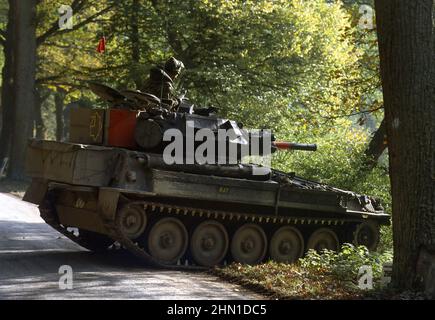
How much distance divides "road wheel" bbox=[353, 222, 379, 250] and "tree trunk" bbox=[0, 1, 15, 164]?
17.0 m

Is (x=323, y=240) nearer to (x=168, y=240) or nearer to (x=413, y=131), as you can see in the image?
(x=168, y=240)

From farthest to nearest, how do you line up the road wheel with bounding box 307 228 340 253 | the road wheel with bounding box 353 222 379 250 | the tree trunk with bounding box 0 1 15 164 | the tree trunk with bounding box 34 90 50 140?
1. the tree trunk with bounding box 34 90 50 140
2. the tree trunk with bounding box 0 1 15 164
3. the road wheel with bounding box 353 222 379 250
4. the road wheel with bounding box 307 228 340 253

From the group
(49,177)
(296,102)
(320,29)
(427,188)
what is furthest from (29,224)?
(320,29)

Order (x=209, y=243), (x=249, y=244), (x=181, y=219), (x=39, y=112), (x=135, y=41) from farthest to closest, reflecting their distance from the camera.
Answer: (x=39, y=112) → (x=135, y=41) → (x=249, y=244) → (x=209, y=243) → (x=181, y=219)

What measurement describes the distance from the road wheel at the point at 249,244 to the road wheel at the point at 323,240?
3.83 ft

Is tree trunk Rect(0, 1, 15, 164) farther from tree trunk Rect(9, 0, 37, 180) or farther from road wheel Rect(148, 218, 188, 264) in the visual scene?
road wheel Rect(148, 218, 188, 264)

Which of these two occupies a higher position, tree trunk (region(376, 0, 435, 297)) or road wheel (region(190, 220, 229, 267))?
tree trunk (region(376, 0, 435, 297))

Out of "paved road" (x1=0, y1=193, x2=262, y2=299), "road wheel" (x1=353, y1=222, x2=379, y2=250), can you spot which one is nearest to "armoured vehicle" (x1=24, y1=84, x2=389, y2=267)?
"paved road" (x1=0, y1=193, x2=262, y2=299)

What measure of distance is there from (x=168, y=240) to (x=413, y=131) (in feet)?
16.3

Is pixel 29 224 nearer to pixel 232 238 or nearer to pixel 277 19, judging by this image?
pixel 232 238

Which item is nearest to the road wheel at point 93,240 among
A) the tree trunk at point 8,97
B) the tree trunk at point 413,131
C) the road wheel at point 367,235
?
the road wheel at point 367,235

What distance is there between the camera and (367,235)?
15.4 metres

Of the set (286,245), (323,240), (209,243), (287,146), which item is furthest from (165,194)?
(323,240)

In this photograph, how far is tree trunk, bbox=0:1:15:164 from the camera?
97.7 ft
